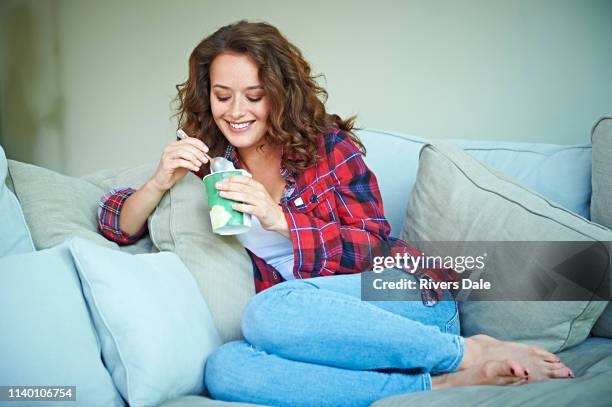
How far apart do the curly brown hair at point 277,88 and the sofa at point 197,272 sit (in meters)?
0.22

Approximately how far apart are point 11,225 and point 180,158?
1.29 ft

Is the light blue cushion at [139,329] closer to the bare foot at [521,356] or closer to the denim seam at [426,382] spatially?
the denim seam at [426,382]

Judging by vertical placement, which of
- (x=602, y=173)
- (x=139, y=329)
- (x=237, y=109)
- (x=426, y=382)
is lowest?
(x=426, y=382)

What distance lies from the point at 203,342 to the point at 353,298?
0.32 meters

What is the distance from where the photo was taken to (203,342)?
1.36m

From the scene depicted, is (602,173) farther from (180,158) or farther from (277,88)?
(180,158)

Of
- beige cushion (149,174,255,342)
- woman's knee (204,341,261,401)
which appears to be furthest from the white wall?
woman's knee (204,341,261,401)

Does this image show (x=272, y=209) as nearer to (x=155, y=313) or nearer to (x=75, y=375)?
(x=155, y=313)

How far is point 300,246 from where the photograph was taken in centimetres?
150

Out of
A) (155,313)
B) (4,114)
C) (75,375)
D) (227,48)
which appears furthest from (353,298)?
(4,114)

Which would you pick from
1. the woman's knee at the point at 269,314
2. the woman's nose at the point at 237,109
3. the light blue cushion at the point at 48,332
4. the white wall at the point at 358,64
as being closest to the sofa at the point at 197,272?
the light blue cushion at the point at 48,332

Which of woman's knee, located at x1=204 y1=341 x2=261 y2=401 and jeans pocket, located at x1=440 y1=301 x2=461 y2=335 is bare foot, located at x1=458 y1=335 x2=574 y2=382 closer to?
jeans pocket, located at x1=440 y1=301 x2=461 y2=335

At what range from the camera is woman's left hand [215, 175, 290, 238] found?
4.42ft

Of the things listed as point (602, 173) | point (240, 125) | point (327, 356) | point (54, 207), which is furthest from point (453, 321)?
point (54, 207)
